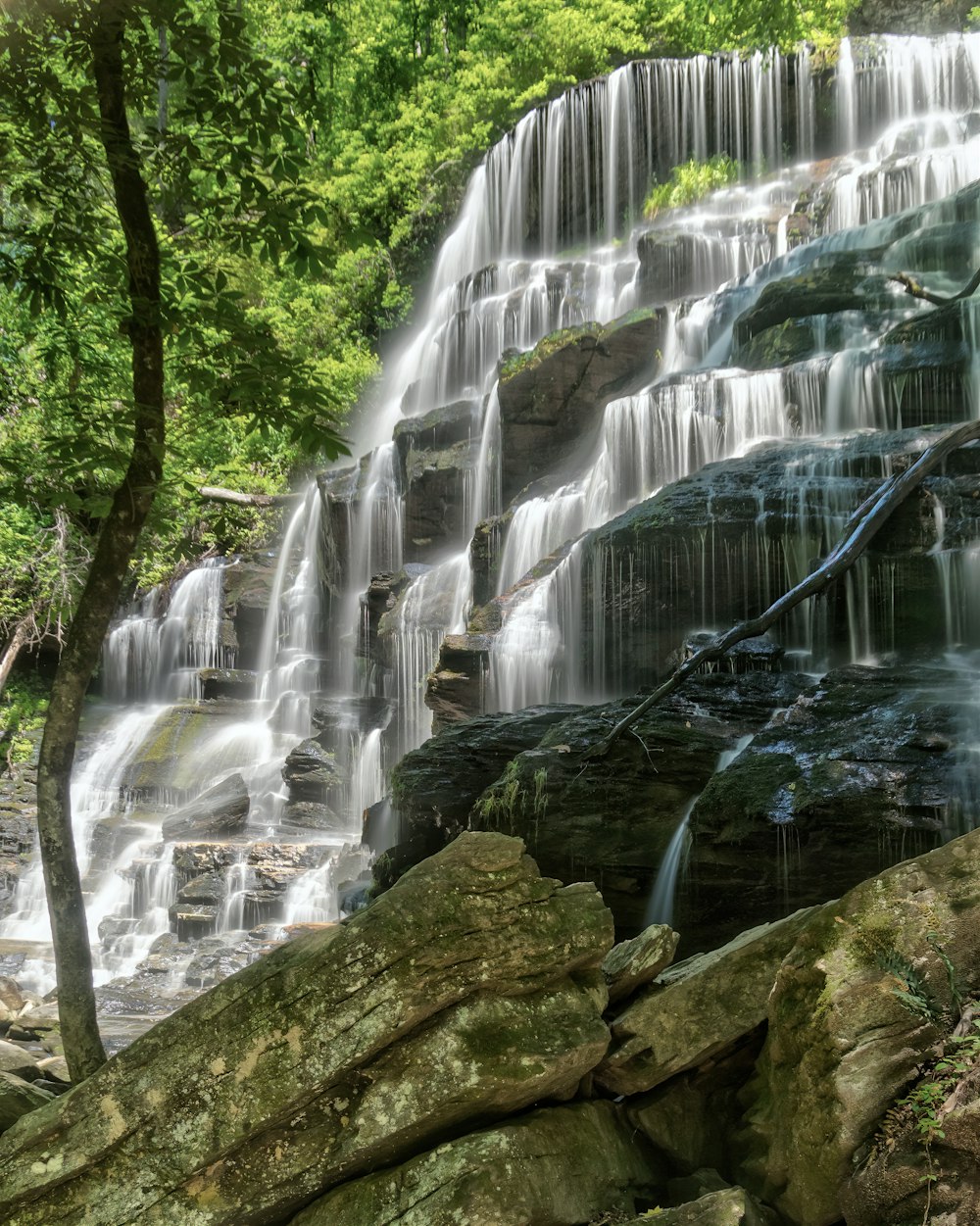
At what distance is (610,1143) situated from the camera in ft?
14.8

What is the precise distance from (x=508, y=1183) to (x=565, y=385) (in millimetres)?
19691

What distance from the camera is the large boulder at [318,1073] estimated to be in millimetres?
4188

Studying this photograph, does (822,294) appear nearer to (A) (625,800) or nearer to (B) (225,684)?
(A) (625,800)

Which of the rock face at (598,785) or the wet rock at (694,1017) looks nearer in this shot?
the wet rock at (694,1017)

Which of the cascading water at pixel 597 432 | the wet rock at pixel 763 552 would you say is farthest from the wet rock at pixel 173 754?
the wet rock at pixel 763 552

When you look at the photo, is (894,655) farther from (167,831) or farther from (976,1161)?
(167,831)

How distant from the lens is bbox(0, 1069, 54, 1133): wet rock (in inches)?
207

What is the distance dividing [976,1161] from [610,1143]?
1624 mm

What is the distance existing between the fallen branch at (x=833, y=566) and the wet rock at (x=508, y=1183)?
4514 mm

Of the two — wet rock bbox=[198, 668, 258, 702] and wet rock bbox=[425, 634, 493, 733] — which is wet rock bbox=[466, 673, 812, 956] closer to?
wet rock bbox=[425, 634, 493, 733]

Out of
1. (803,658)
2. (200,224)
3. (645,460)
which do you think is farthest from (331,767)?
(200,224)

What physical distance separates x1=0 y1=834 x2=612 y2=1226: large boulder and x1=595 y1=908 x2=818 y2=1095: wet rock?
0.83 feet

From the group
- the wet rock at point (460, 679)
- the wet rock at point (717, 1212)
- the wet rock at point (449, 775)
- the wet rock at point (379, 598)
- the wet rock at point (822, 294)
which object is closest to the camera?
the wet rock at point (717, 1212)

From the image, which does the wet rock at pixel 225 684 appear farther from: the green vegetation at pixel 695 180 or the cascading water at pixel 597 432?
the green vegetation at pixel 695 180
